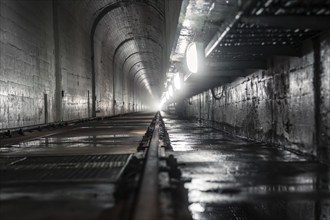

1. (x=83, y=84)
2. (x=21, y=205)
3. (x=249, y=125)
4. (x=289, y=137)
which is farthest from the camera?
(x=83, y=84)

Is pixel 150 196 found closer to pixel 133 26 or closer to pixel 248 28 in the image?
pixel 248 28

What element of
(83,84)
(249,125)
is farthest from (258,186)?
(83,84)

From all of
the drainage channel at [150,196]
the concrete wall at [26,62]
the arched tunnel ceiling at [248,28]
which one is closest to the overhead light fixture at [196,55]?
the arched tunnel ceiling at [248,28]

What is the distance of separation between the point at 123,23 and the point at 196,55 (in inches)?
689

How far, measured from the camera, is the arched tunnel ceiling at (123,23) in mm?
18859

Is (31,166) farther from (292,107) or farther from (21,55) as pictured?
(21,55)

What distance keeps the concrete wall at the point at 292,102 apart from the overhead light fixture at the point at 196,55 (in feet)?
4.58

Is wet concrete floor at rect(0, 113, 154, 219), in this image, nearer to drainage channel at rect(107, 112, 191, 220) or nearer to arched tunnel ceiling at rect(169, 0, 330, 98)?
drainage channel at rect(107, 112, 191, 220)

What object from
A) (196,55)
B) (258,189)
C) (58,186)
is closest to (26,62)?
(196,55)

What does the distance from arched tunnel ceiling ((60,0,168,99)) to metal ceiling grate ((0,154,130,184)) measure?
40.1 ft

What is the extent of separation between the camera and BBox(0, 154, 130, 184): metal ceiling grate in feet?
11.6

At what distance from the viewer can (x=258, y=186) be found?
3.95 meters

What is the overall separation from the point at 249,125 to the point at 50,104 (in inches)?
329

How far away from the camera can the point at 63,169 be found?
13.4ft
